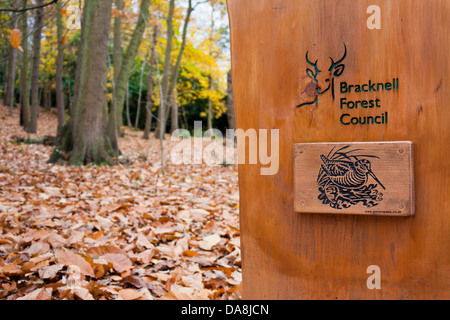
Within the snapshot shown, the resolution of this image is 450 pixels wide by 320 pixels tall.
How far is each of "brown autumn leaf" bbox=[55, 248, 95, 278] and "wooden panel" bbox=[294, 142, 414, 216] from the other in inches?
56.8

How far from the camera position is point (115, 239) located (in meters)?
3.05

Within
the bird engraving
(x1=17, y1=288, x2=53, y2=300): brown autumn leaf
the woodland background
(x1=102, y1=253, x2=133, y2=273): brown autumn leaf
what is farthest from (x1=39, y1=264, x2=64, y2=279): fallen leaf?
the bird engraving

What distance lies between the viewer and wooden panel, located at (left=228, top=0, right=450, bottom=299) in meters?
1.55

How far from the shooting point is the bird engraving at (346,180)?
1.59 metres

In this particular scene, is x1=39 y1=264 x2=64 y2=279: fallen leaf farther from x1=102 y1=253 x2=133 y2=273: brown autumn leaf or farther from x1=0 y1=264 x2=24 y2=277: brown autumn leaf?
x1=102 y1=253 x2=133 y2=273: brown autumn leaf

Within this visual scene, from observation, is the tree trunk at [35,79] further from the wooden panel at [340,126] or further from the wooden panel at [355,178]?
the wooden panel at [355,178]

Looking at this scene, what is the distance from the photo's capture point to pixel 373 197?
159cm

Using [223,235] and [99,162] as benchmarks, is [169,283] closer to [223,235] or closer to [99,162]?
[223,235]

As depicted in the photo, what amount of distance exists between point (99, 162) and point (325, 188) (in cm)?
649

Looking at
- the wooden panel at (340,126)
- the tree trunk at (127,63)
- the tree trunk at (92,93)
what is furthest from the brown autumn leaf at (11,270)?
the tree trunk at (127,63)

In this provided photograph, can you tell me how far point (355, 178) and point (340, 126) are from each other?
24cm

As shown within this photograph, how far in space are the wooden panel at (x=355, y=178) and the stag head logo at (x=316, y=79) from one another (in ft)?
0.73

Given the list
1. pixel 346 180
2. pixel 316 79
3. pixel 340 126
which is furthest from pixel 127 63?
pixel 346 180
